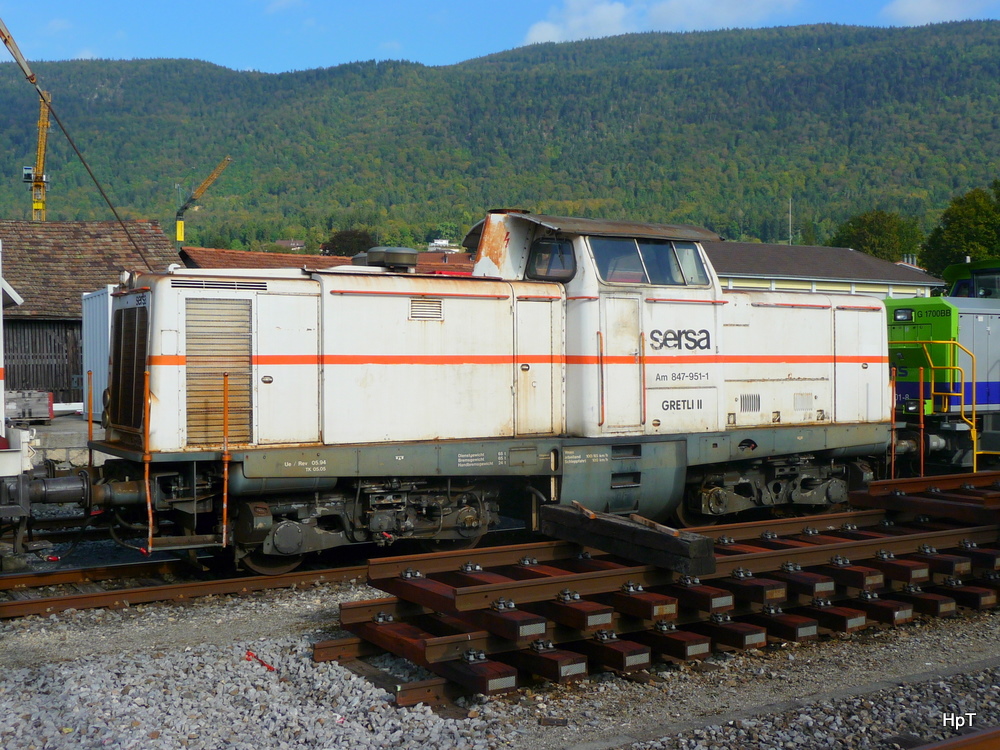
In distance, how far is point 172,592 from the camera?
8094 mm

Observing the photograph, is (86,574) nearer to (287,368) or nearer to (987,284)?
(287,368)

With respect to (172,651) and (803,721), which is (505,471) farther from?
(803,721)

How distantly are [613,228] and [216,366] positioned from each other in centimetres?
428

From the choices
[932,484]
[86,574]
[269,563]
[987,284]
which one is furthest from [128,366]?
[987,284]

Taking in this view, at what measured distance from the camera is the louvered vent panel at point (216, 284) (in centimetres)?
799

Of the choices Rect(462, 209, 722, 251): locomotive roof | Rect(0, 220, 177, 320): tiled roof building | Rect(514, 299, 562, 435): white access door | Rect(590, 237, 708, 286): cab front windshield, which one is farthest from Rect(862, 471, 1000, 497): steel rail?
Rect(0, 220, 177, 320): tiled roof building

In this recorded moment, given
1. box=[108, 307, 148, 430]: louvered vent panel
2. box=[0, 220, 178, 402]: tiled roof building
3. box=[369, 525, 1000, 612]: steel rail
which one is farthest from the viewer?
box=[0, 220, 178, 402]: tiled roof building

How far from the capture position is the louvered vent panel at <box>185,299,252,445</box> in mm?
8008

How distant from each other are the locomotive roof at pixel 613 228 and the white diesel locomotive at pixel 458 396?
0.03 meters

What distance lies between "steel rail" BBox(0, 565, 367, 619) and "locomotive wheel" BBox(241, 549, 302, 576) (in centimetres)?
16

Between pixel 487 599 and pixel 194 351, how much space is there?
3.68m

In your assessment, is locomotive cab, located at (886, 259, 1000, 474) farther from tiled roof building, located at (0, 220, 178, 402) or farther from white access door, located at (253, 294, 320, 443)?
tiled roof building, located at (0, 220, 178, 402)

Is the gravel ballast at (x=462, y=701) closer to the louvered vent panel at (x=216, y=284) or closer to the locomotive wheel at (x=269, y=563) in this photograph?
the locomotive wheel at (x=269, y=563)

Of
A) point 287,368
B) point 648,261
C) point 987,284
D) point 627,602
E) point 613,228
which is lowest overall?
point 627,602
